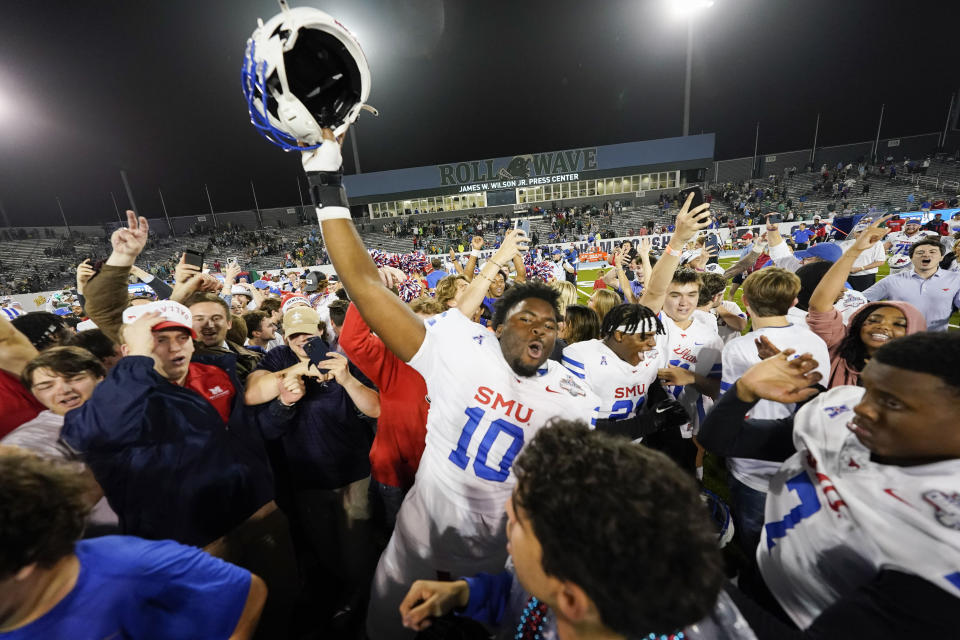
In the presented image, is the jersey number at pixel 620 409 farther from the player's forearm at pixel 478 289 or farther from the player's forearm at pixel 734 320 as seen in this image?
the player's forearm at pixel 734 320

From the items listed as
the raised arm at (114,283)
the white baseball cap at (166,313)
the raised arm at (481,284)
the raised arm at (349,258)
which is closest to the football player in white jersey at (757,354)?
the raised arm at (481,284)

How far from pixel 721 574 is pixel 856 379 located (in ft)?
10.3

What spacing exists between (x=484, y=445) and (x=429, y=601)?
702 mm

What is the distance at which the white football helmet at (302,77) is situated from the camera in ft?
5.33

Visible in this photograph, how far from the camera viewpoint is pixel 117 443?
5.71ft

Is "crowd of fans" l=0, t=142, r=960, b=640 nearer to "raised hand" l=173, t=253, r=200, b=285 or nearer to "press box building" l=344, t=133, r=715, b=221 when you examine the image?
"raised hand" l=173, t=253, r=200, b=285

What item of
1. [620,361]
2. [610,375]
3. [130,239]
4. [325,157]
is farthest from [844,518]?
[130,239]

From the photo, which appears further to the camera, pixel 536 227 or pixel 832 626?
pixel 536 227

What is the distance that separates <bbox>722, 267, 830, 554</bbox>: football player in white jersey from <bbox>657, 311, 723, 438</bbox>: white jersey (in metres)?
0.87

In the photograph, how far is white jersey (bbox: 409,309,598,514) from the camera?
6.08ft

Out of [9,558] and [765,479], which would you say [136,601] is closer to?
[9,558]

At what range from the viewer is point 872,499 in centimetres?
117

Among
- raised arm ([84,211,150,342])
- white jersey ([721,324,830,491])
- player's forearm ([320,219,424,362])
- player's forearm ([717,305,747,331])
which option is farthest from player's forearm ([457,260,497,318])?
player's forearm ([717,305,747,331])

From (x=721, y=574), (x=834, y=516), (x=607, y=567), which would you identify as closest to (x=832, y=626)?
(x=834, y=516)
